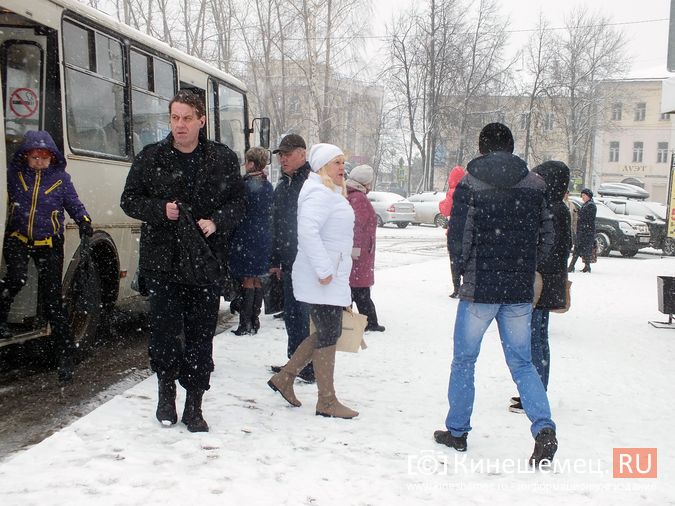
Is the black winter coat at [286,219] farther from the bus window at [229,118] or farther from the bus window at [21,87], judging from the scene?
the bus window at [229,118]

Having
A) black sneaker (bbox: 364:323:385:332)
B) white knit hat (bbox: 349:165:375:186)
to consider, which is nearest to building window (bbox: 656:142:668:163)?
black sneaker (bbox: 364:323:385:332)

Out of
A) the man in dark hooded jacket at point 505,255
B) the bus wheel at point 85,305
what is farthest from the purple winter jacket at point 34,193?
the man in dark hooded jacket at point 505,255

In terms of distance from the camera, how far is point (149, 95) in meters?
7.87

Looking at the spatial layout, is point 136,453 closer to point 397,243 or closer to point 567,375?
point 567,375

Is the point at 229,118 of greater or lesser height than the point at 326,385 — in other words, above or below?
above

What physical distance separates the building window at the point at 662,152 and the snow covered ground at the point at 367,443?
69.0 metres

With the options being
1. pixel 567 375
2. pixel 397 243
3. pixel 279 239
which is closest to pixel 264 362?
pixel 279 239

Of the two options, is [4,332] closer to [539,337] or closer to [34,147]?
[34,147]

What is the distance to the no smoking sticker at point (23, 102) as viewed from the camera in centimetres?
609

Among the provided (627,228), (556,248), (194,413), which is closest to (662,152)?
(627,228)

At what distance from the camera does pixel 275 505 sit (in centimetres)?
356

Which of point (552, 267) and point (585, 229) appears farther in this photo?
point (585, 229)

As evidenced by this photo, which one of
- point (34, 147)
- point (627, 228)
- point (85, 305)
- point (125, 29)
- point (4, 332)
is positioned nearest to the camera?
point (34, 147)

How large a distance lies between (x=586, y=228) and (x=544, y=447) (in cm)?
1209
